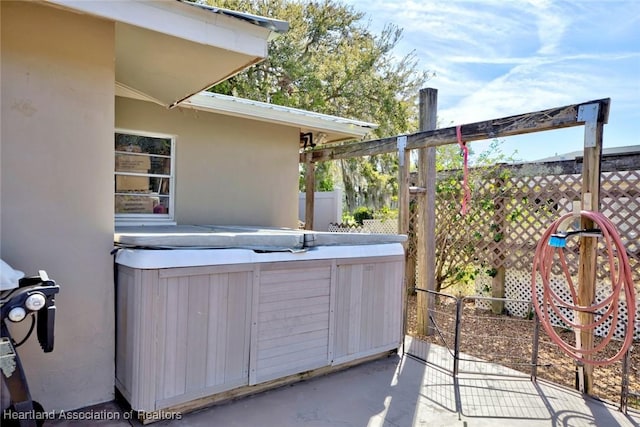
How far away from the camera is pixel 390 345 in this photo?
4273 millimetres

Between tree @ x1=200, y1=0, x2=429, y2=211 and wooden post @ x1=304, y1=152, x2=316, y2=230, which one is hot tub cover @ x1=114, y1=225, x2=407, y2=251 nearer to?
wooden post @ x1=304, y1=152, x2=316, y2=230

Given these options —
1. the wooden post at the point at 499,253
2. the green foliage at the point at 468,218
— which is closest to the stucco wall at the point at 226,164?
the green foliage at the point at 468,218

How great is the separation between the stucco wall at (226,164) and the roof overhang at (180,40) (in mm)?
863

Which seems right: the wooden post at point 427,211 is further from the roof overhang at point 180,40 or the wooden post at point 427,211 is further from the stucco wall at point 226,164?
the roof overhang at point 180,40

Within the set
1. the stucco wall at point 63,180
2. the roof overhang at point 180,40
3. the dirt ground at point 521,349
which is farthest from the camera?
the dirt ground at point 521,349

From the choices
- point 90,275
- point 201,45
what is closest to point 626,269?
point 201,45

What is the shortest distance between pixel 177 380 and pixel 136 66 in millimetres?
2819

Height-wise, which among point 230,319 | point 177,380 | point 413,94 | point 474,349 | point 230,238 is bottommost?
point 474,349

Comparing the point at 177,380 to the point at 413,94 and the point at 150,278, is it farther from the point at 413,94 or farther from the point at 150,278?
the point at 413,94

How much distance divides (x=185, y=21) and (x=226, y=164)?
2.76 metres

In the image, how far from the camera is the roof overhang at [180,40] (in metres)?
2.53

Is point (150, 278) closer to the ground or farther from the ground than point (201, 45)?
closer to the ground

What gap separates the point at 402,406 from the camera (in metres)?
3.21

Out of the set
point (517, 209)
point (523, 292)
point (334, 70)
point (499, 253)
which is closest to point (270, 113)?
point (517, 209)
